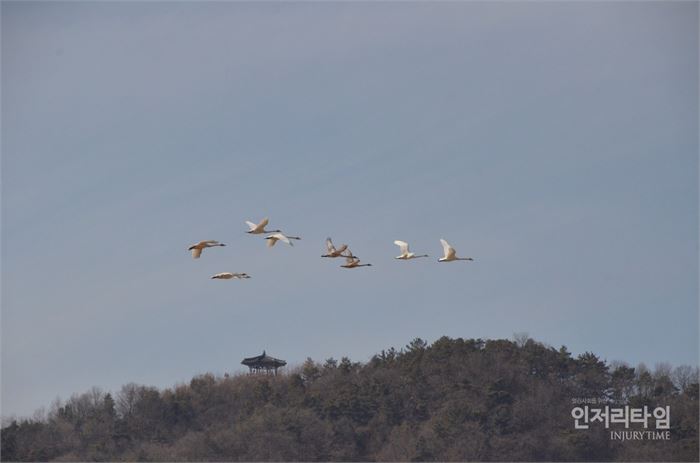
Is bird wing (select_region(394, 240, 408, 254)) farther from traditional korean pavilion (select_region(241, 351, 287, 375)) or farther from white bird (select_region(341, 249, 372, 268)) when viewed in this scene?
traditional korean pavilion (select_region(241, 351, 287, 375))

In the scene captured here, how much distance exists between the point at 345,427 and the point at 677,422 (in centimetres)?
2093

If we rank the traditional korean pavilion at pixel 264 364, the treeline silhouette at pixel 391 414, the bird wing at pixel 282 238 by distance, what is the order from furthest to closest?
the traditional korean pavilion at pixel 264 364 < the treeline silhouette at pixel 391 414 < the bird wing at pixel 282 238

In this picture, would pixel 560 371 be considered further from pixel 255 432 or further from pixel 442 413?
pixel 255 432

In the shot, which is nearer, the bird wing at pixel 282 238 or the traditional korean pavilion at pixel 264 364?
the bird wing at pixel 282 238

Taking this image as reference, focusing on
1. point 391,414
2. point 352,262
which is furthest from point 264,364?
point 352,262

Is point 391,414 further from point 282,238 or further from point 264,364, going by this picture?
point 282,238

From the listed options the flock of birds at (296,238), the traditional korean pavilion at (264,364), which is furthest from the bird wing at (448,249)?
the traditional korean pavilion at (264,364)

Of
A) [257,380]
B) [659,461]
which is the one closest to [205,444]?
[257,380]

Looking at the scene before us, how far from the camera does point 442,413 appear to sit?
103 m

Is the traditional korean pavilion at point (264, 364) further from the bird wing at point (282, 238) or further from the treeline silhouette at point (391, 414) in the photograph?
the bird wing at point (282, 238)

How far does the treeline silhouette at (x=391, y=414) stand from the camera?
327 ft

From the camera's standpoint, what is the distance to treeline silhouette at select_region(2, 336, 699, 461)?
99.6 meters

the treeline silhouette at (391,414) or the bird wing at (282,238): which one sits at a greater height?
the bird wing at (282,238)

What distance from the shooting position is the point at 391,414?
106125 millimetres
